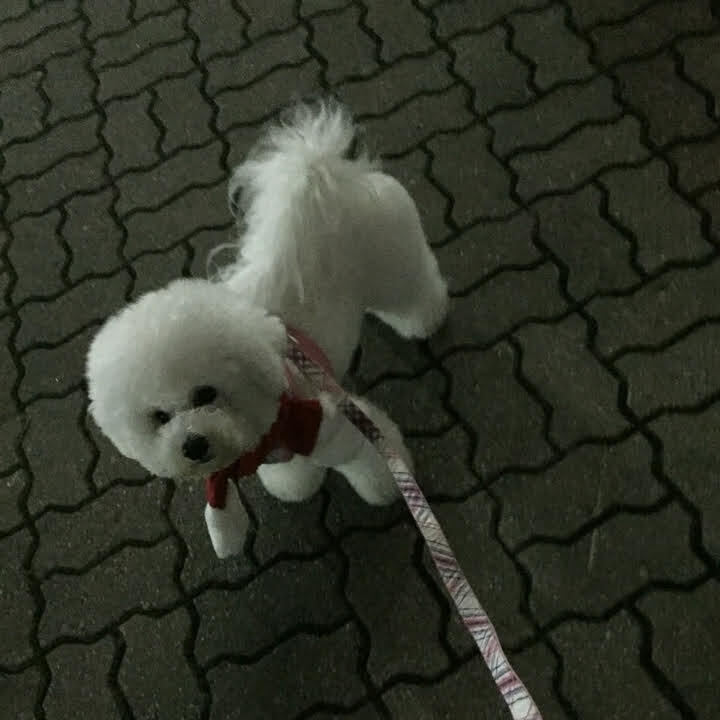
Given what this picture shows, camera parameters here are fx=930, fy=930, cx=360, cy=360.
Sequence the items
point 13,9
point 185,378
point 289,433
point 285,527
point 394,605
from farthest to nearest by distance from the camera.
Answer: point 13,9 < point 285,527 < point 394,605 < point 289,433 < point 185,378

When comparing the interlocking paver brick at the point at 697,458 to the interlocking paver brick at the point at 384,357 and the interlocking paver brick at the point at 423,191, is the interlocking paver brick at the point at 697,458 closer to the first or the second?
the interlocking paver brick at the point at 384,357

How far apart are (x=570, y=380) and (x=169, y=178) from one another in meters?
0.94

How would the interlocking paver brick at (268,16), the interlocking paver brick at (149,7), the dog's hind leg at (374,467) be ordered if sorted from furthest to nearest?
1. the interlocking paver brick at (149,7)
2. the interlocking paver brick at (268,16)
3. the dog's hind leg at (374,467)

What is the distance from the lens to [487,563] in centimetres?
134

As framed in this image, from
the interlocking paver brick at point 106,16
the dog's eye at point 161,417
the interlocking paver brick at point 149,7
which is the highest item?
the dog's eye at point 161,417

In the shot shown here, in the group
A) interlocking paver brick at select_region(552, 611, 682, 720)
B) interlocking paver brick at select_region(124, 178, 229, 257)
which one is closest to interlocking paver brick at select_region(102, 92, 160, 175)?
interlocking paver brick at select_region(124, 178, 229, 257)

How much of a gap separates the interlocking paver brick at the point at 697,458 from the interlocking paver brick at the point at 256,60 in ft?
3.77

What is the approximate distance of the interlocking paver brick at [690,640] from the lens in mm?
1183

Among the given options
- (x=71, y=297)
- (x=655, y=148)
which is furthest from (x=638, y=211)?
(x=71, y=297)

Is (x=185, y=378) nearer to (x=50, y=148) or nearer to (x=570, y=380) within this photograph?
(x=570, y=380)

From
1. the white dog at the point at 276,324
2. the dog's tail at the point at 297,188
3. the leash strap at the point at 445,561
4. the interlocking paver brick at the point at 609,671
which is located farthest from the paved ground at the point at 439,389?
the dog's tail at the point at 297,188

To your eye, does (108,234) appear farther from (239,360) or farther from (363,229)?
(239,360)

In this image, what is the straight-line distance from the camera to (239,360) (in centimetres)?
97

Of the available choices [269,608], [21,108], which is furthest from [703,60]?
[21,108]
